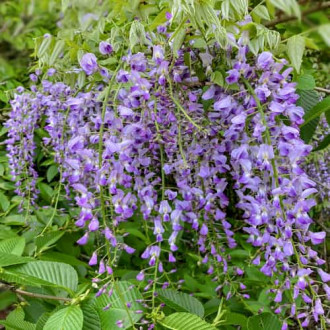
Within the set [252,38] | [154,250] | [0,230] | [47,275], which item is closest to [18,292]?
[47,275]

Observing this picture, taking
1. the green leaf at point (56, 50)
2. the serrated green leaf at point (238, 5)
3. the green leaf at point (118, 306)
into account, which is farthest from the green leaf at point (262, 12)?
the green leaf at point (118, 306)

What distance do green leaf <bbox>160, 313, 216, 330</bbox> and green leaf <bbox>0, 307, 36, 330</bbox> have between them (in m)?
0.35

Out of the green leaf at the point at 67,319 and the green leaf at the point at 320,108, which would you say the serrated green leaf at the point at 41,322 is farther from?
the green leaf at the point at 320,108

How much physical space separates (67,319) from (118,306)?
0.42 feet

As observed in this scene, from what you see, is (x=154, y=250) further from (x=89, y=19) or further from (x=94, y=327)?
(x=89, y=19)

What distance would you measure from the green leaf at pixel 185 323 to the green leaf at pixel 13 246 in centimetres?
47

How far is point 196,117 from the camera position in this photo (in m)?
1.15

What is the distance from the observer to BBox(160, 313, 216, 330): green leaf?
3.07 feet

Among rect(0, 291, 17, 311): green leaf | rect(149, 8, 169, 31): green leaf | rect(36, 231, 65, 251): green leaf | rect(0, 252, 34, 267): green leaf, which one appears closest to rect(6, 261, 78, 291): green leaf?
rect(0, 252, 34, 267): green leaf

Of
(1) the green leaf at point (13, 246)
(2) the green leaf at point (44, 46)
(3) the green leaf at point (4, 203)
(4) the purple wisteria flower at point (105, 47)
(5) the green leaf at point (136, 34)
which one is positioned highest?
(5) the green leaf at point (136, 34)

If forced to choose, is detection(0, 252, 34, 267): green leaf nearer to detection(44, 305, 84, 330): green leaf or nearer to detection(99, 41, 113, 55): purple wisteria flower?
detection(44, 305, 84, 330): green leaf

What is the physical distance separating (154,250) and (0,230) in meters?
0.69

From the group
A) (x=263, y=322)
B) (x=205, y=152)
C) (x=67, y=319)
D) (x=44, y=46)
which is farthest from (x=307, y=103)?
(x=67, y=319)

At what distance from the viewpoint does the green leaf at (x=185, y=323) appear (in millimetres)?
935
